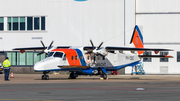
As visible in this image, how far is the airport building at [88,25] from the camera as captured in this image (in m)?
45.5

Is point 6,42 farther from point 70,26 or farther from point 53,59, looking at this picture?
point 53,59

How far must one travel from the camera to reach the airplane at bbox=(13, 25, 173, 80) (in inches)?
1181

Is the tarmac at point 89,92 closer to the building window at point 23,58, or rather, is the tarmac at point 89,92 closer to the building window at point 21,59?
the building window at point 23,58

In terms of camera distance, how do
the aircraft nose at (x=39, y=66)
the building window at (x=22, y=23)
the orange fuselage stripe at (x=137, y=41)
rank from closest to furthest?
the aircraft nose at (x=39, y=66), the orange fuselage stripe at (x=137, y=41), the building window at (x=22, y=23)

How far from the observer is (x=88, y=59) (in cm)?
3206

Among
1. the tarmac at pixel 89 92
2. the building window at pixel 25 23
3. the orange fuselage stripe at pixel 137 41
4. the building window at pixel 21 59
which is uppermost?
the building window at pixel 25 23

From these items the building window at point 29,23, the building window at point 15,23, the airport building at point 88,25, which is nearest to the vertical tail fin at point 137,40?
the airport building at point 88,25

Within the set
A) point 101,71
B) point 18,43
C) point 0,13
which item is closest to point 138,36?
point 101,71

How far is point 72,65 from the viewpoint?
31.0 m

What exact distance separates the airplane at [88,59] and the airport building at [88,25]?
11.6 meters

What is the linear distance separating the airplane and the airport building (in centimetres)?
1161

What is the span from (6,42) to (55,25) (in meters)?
7.74

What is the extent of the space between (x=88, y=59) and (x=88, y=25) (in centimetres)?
1487

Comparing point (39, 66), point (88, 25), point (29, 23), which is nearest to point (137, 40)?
point (88, 25)
